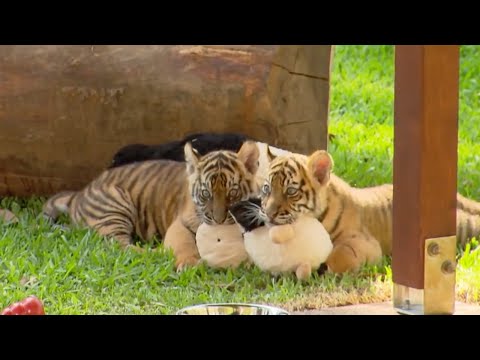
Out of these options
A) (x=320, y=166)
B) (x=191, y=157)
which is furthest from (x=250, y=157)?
(x=320, y=166)

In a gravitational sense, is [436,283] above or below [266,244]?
above

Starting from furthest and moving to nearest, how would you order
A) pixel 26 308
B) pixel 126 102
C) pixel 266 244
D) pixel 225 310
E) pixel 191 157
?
pixel 126 102, pixel 191 157, pixel 266 244, pixel 225 310, pixel 26 308

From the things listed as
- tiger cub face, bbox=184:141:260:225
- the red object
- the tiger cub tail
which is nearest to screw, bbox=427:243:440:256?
the red object

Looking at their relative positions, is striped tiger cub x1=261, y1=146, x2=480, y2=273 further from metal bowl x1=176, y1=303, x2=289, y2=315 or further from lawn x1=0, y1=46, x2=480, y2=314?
metal bowl x1=176, y1=303, x2=289, y2=315

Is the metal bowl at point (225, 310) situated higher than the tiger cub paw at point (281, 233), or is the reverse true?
the tiger cub paw at point (281, 233)

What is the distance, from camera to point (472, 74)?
413 inches

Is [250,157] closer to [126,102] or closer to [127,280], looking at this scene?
[127,280]

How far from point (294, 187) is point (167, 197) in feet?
3.75

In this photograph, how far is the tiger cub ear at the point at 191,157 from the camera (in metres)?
6.06

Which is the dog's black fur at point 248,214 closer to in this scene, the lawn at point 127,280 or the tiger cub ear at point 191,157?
the lawn at point 127,280

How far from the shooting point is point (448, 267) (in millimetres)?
4336

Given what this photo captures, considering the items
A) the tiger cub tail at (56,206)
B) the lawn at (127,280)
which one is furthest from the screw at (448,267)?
the tiger cub tail at (56,206)

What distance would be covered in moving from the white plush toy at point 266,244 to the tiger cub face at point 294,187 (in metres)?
0.07

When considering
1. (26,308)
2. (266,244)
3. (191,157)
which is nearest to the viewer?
(26,308)
